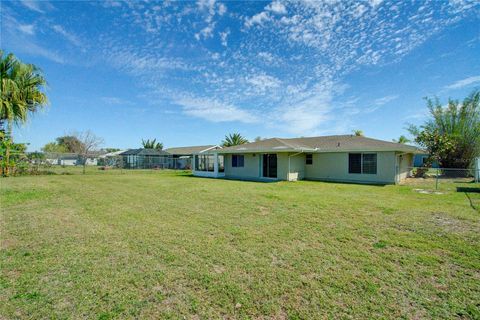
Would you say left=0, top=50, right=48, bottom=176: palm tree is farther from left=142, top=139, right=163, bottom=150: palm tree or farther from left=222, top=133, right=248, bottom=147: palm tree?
left=142, top=139, right=163, bottom=150: palm tree

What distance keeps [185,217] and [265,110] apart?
783 inches

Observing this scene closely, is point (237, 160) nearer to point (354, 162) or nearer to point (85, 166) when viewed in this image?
point (354, 162)

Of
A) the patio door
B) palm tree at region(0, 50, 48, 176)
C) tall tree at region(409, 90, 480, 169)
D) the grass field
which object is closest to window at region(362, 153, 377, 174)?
the patio door

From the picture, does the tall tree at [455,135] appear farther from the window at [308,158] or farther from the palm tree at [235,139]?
the palm tree at [235,139]

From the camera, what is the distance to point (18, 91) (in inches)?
394

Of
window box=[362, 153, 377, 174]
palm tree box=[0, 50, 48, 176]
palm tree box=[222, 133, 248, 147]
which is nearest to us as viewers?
palm tree box=[0, 50, 48, 176]

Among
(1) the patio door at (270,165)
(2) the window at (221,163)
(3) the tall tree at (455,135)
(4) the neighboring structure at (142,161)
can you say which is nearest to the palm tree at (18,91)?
(2) the window at (221,163)

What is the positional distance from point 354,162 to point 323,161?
78.4 inches

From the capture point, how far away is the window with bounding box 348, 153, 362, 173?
14.8 meters

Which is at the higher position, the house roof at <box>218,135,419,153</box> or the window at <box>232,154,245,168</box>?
the house roof at <box>218,135,419,153</box>

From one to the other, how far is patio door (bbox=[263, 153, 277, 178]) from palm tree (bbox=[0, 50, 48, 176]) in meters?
13.2

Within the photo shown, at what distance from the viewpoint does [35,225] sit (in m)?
5.29

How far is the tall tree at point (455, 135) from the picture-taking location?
60.3 ft

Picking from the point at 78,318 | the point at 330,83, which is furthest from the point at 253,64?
the point at 78,318
